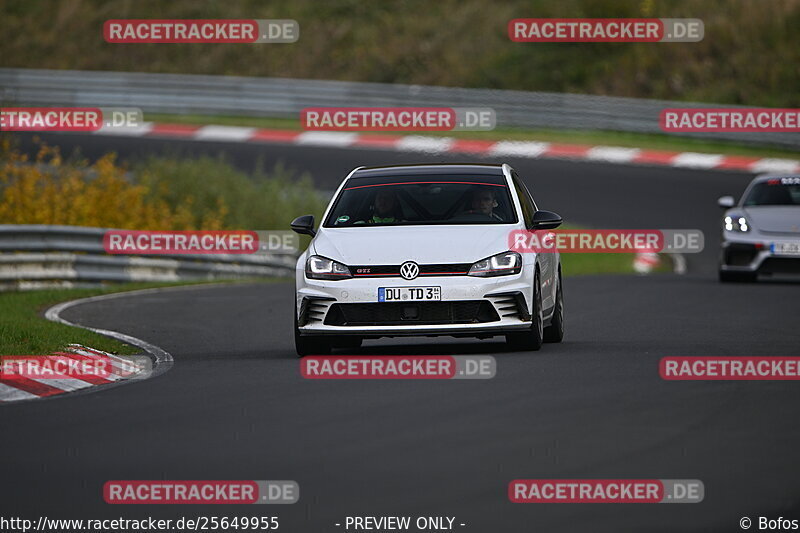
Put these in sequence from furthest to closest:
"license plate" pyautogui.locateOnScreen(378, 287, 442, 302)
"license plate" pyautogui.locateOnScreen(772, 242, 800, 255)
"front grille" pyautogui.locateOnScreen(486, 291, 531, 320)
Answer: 1. "license plate" pyautogui.locateOnScreen(772, 242, 800, 255)
2. "front grille" pyautogui.locateOnScreen(486, 291, 531, 320)
3. "license plate" pyautogui.locateOnScreen(378, 287, 442, 302)

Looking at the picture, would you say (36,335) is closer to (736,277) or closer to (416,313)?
(416,313)

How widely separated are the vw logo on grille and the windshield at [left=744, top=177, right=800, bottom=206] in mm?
10885

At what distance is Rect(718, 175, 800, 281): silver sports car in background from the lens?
21.1 metres

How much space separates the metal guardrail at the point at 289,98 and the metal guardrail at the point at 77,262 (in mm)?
14333

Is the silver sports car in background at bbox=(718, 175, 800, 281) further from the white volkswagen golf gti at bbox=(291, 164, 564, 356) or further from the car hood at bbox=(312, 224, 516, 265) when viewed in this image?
the car hood at bbox=(312, 224, 516, 265)

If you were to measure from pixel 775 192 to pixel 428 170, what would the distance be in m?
9.64

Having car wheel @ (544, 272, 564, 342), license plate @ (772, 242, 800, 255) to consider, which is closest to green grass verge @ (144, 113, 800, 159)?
license plate @ (772, 242, 800, 255)

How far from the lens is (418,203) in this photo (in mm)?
13367

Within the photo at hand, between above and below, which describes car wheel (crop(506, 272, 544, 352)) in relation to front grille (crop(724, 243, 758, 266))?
below

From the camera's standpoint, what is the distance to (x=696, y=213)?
3088cm

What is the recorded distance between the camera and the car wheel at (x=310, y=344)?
12.5 meters

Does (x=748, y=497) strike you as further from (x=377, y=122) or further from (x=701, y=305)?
(x=377, y=122)

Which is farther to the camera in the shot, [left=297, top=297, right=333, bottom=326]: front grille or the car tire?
the car tire

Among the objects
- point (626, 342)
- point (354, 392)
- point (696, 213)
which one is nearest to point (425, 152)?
point (696, 213)
